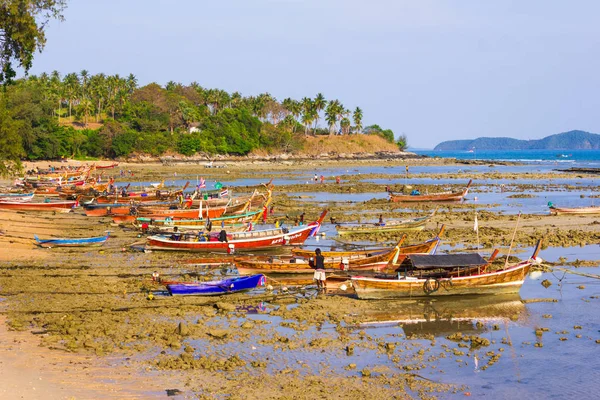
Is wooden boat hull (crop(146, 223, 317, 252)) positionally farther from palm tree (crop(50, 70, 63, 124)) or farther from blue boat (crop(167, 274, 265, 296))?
palm tree (crop(50, 70, 63, 124))

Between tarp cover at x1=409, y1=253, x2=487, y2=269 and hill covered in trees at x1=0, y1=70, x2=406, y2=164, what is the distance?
270ft

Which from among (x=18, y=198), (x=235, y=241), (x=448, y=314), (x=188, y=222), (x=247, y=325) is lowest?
(x=448, y=314)

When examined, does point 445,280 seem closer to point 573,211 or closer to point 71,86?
point 573,211

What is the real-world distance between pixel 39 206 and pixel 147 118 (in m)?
83.1

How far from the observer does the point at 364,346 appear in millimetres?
17859

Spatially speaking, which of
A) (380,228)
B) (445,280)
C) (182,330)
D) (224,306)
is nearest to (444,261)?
→ (445,280)

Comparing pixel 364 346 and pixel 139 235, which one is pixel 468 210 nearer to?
pixel 139 235

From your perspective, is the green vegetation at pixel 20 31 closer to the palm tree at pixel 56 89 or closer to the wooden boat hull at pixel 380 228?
the wooden boat hull at pixel 380 228

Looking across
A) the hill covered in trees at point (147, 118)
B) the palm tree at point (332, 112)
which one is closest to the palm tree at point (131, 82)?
the hill covered in trees at point (147, 118)

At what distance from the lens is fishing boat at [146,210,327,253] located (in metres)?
32.5

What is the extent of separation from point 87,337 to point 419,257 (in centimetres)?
1219

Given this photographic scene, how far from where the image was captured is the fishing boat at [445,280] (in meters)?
23.1

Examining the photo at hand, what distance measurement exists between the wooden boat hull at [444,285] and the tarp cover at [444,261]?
475mm

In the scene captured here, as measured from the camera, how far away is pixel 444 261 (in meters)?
23.8
